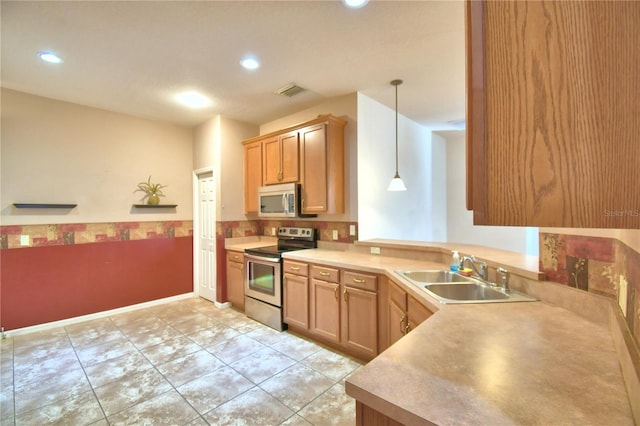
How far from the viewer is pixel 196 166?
4586 mm

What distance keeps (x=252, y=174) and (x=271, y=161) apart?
19.7 inches

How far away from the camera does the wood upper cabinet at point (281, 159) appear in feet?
11.7

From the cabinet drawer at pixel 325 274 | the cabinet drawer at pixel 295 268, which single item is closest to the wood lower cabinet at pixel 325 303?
the cabinet drawer at pixel 325 274

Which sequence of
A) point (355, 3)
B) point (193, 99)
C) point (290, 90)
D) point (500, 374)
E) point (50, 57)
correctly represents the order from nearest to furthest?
point (500, 374)
point (355, 3)
point (50, 57)
point (290, 90)
point (193, 99)

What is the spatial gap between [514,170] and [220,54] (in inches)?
105

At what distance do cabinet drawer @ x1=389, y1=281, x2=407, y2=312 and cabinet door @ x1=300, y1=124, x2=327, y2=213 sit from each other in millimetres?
1339

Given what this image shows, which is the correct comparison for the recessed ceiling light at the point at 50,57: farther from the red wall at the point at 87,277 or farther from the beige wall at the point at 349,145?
the beige wall at the point at 349,145

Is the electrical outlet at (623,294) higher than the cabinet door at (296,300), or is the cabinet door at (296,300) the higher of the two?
the electrical outlet at (623,294)

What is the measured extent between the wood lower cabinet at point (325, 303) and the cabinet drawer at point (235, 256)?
137cm

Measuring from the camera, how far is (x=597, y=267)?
1271 mm

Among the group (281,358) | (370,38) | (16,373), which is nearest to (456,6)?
(370,38)

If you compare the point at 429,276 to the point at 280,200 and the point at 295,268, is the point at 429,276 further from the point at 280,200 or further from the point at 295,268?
the point at 280,200

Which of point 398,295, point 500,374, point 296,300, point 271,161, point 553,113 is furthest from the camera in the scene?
point 271,161

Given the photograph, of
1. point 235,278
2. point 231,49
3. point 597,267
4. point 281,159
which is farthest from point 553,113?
point 235,278
